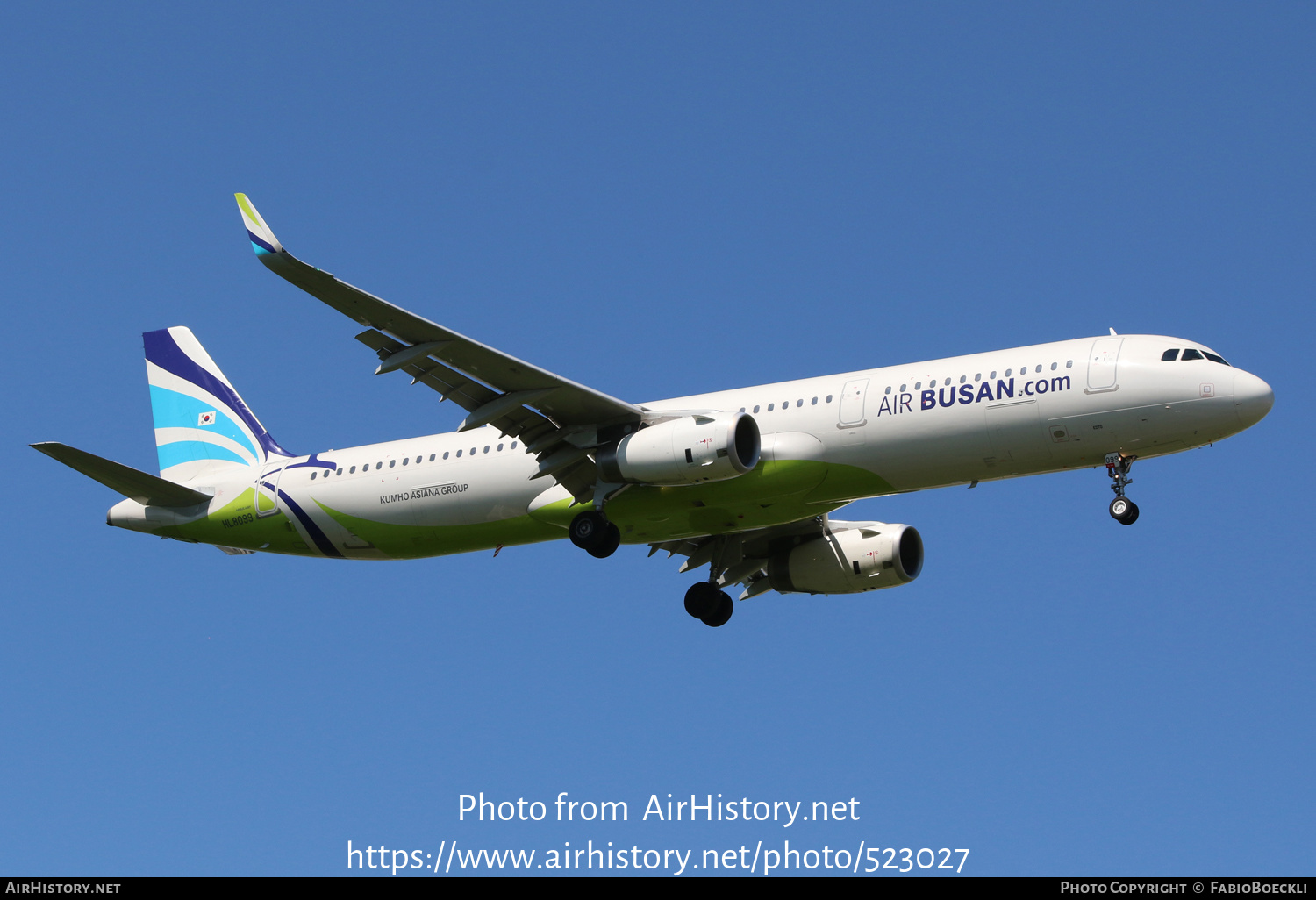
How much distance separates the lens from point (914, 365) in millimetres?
31484

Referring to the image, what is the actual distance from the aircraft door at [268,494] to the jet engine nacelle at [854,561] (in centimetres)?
1229

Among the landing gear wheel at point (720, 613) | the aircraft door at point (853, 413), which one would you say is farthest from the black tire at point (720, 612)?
the aircraft door at point (853, 413)

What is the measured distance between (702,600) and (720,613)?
1.91 ft

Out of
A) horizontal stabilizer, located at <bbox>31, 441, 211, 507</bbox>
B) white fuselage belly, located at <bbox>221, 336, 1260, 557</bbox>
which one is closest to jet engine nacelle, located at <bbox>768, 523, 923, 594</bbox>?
white fuselage belly, located at <bbox>221, 336, 1260, 557</bbox>

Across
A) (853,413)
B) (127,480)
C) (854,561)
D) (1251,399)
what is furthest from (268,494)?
(1251,399)

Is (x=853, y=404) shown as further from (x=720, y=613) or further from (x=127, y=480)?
(x=127, y=480)

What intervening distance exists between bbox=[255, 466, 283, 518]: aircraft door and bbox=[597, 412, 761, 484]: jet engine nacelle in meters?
9.78

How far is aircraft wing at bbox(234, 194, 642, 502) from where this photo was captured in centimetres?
2742

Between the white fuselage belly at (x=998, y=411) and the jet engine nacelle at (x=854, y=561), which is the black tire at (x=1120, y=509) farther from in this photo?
the jet engine nacelle at (x=854, y=561)

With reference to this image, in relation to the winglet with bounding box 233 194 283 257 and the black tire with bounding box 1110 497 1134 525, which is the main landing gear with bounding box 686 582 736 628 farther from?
the winglet with bounding box 233 194 283 257

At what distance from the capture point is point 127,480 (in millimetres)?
35469

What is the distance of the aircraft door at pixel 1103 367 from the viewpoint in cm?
2955
